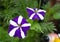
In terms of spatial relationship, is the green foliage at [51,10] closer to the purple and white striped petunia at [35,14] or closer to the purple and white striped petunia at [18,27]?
the purple and white striped petunia at [35,14]

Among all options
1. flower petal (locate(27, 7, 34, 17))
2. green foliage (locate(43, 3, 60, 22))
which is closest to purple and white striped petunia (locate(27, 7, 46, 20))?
flower petal (locate(27, 7, 34, 17))

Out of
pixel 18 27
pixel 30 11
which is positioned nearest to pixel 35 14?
pixel 30 11

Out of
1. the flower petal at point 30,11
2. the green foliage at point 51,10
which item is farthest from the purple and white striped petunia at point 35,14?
the green foliage at point 51,10

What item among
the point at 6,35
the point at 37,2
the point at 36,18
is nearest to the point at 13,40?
the point at 6,35

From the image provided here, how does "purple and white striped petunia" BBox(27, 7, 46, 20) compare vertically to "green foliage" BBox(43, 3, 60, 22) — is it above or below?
above

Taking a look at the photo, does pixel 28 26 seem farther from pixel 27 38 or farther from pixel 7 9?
pixel 7 9

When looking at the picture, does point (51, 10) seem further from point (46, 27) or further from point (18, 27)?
point (18, 27)

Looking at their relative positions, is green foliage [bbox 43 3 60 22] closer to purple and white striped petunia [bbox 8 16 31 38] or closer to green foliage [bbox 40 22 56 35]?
green foliage [bbox 40 22 56 35]
